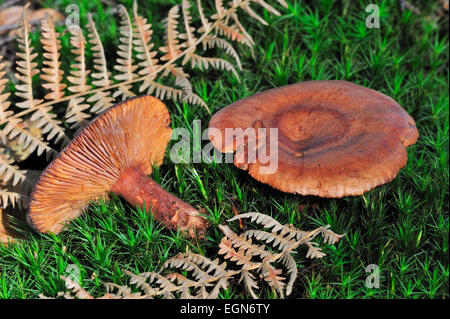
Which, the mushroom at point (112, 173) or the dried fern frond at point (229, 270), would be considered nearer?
the dried fern frond at point (229, 270)

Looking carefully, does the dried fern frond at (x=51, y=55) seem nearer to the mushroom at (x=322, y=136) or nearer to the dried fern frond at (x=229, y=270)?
the mushroom at (x=322, y=136)

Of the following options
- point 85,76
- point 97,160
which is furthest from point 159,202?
point 85,76

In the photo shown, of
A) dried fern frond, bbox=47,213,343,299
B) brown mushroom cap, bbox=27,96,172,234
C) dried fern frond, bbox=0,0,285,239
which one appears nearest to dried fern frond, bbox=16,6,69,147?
dried fern frond, bbox=0,0,285,239

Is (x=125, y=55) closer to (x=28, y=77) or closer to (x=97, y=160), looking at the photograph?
(x=28, y=77)

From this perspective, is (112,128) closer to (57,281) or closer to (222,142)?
(222,142)

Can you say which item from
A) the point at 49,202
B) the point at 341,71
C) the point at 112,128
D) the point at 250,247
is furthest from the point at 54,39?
the point at 341,71

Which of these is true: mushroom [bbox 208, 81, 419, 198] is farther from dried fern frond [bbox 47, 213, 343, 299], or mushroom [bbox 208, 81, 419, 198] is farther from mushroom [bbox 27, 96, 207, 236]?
mushroom [bbox 27, 96, 207, 236]

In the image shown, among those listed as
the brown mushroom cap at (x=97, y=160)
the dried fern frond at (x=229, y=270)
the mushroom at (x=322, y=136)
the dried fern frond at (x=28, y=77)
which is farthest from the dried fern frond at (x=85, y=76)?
the dried fern frond at (x=229, y=270)
